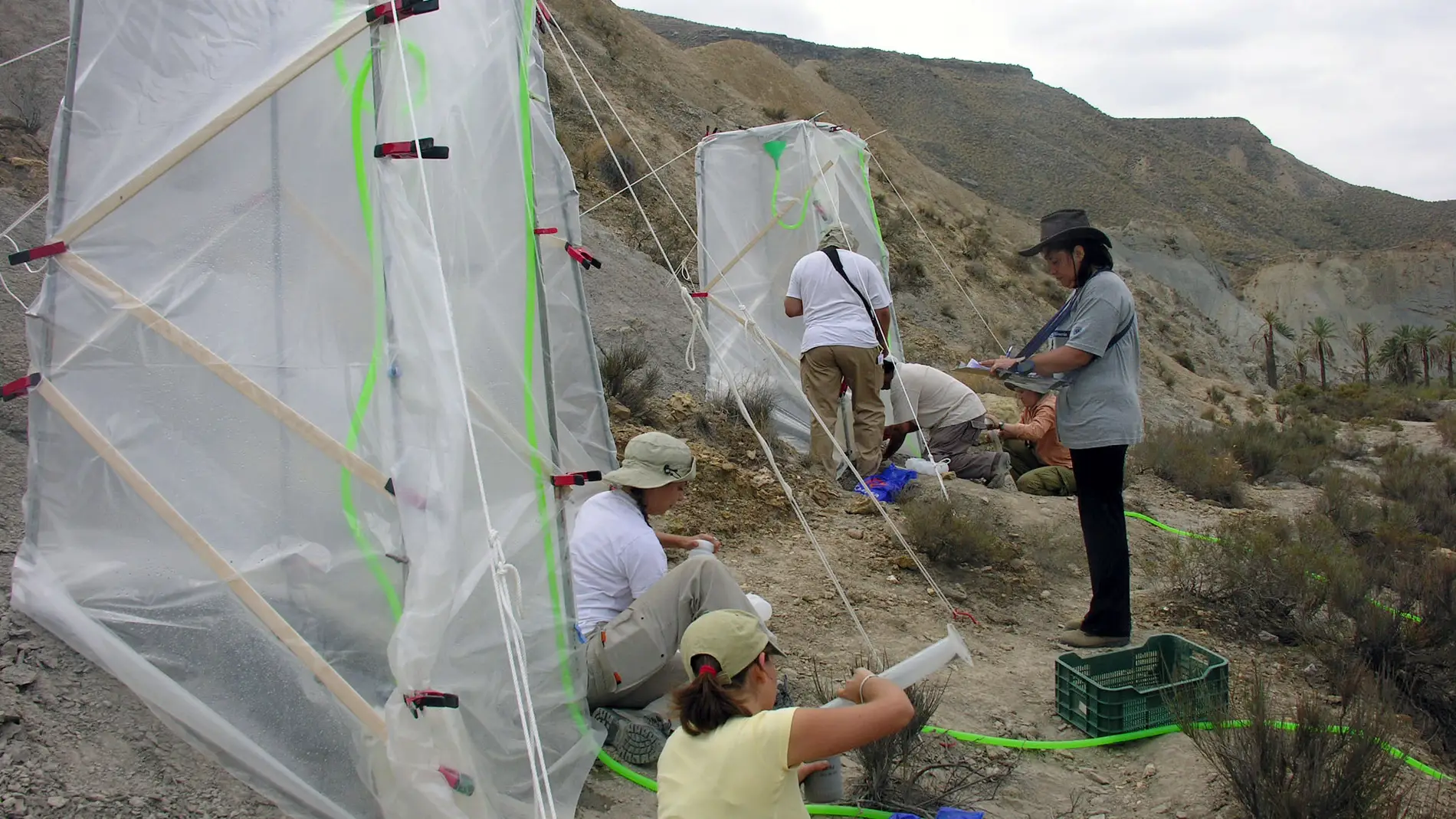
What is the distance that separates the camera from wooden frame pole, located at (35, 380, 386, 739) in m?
2.54

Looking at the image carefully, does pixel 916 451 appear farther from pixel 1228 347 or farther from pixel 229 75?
pixel 1228 347

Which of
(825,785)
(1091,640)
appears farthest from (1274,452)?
(825,785)

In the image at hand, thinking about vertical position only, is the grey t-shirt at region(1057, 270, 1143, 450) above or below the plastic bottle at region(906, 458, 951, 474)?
above

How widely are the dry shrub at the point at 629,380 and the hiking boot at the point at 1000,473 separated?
85.5 inches

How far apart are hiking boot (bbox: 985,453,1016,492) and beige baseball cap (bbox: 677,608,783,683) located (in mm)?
4832

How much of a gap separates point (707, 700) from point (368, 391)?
1.17 m

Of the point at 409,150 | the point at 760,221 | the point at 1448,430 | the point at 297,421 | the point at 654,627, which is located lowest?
the point at 1448,430

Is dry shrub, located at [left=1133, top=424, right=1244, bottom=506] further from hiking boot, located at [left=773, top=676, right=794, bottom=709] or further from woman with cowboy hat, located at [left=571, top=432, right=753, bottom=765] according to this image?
woman with cowboy hat, located at [left=571, top=432, right=753, bottom=765]

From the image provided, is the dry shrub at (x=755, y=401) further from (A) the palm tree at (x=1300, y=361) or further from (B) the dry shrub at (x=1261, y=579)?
(A) the palm tree at (x=1300, y=361)

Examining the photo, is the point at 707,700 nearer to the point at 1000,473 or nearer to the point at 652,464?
the point at 652,464

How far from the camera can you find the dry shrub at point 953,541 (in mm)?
5262

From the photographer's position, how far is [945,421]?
6.85 metres

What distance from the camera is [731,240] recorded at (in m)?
7.86

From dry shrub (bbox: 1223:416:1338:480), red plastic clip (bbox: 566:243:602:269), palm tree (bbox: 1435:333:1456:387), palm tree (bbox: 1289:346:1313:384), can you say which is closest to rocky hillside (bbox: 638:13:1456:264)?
palm tree (bbox: 1289:346:1313:384)
